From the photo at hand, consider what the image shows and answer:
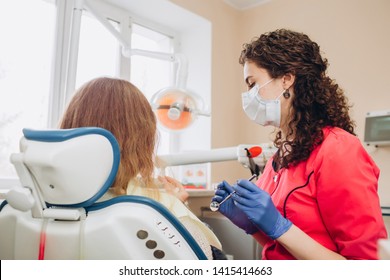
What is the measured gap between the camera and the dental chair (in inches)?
26.2

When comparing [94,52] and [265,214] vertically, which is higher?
[94,52]

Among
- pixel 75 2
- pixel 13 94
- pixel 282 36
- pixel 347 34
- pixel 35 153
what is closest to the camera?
pixel 35 153

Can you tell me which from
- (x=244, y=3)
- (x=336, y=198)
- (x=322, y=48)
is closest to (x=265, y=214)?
(x=336, y=198)

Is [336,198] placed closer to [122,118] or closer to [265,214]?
[265,214]

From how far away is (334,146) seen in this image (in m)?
1.00

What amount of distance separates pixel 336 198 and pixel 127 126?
24.1 inches

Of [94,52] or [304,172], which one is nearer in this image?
[304,172]

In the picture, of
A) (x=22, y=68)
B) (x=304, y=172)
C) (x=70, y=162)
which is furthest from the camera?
(x=22, y=68)

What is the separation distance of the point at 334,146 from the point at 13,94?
5.77 feet

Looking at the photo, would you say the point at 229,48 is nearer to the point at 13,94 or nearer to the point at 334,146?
the point at 13,94

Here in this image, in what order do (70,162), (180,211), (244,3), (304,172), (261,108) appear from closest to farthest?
1. (70,162)
2. (180,211)
3. (304,172)
4. (261,108)
5. (244,3)

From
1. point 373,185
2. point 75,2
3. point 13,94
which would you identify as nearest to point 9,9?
point 13,94

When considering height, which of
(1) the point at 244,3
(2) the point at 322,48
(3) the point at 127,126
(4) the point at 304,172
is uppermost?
(1) the point at 244,3

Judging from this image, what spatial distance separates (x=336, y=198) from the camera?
3.10 feet
